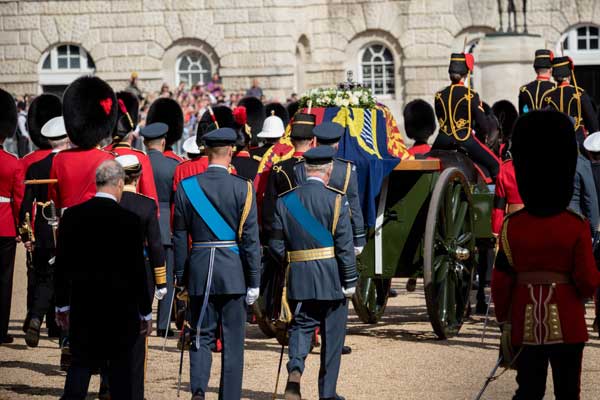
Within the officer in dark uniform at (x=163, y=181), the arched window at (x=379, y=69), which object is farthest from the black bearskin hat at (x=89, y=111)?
the arched window at (x=379, y=69)

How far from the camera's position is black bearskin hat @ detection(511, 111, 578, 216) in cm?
653

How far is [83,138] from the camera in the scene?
9109 millimetres

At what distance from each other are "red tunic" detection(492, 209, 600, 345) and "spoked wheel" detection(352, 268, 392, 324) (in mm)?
4142

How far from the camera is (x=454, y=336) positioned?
1060 cm

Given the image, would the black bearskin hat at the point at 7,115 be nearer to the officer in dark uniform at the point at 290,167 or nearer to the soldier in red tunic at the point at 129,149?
the soldier in red tunic at the point at 129,149

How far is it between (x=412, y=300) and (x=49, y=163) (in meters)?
3.98

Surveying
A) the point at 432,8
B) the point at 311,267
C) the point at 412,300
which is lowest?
the point at 412,300

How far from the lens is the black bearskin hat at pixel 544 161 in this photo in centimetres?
653

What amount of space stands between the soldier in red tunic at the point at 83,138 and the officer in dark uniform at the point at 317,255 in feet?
4.43

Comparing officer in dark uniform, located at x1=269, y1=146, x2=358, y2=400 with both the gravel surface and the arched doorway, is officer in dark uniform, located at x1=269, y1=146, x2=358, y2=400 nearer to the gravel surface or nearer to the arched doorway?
the gravel surface

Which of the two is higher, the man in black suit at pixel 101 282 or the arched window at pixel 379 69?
the arched window at pixel 379 69

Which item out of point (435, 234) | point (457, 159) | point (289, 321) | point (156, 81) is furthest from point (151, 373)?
point (156, 81)

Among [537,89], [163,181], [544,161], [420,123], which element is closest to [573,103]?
[537,89]

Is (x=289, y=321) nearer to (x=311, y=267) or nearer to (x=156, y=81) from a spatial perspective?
(x=311, y=267)
